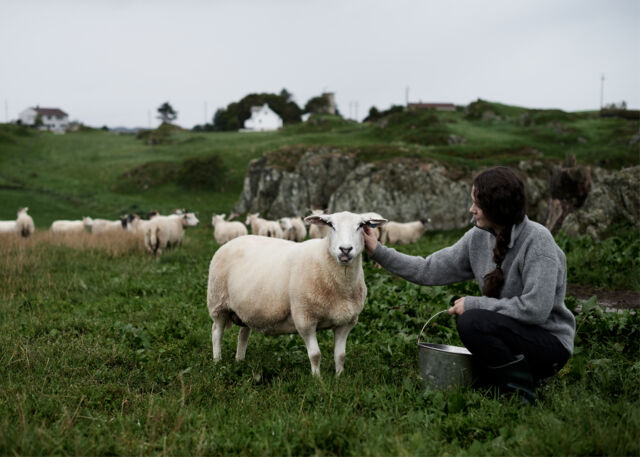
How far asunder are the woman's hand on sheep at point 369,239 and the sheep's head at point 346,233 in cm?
5

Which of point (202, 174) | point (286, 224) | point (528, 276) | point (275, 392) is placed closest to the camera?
point (528, 276)

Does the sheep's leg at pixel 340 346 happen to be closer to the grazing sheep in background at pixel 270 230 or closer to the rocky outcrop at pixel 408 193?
the grazing sheep in background at pixel 270 230

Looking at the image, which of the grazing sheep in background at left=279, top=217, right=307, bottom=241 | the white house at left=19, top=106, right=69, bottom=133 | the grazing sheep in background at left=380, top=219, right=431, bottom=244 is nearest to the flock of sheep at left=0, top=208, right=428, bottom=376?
the grazing sheep in background at left=380, top=219, right=431, bottom=244

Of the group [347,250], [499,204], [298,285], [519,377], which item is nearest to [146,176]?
[298,285]

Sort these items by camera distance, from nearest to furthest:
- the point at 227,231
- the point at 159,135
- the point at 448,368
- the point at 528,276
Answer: the point at 528,276
the point at 448,368
the point at 227,231
the point at 159,135

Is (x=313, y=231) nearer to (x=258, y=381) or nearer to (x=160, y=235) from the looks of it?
(x=160, y=235)

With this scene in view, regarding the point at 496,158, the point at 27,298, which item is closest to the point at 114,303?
the point at 27,298

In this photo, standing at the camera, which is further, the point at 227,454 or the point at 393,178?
the point at 393,178

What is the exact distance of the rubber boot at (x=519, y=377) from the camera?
4.02 meters

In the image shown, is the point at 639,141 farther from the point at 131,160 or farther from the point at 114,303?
the point at 131,160

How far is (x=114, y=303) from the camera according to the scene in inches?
360

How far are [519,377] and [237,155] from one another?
42.1 meters

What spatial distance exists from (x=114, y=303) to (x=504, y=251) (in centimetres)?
709

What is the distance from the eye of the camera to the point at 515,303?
4070mm
